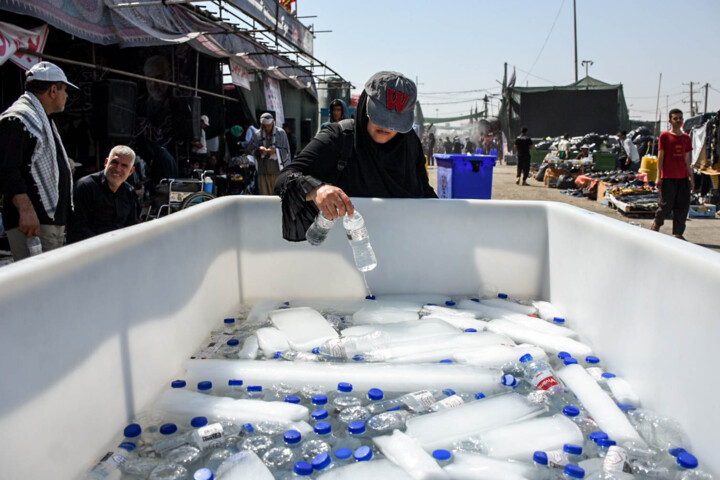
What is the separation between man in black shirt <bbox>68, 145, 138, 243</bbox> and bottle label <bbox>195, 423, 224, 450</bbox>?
2.45 metres

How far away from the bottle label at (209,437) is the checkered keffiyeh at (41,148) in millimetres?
2271

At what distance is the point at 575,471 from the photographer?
141 centimetres

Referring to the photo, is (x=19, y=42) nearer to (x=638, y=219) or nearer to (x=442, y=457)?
(x=442, y=457)

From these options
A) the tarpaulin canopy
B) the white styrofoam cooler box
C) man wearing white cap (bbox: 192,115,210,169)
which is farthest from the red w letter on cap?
man wearing white cap (bbox: 192,115,210,169)

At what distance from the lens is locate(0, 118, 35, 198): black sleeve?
2920mm

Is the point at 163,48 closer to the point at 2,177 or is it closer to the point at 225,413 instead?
the point at 2,177

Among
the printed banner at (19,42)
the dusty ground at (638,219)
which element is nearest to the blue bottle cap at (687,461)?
the dusty ground at (638,219)

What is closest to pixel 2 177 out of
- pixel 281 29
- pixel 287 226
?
pixel 287 226

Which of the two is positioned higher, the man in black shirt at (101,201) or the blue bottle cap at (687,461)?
the man in black shirt at (101,201)

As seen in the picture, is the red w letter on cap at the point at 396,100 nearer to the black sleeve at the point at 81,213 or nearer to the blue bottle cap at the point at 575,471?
the blue bottle cap at the point at 575,471

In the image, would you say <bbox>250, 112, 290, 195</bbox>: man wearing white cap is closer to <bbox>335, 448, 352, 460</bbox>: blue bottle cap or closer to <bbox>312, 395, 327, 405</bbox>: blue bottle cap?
<bbox>312, 395, 327, 405</bbox>: blue bottle cap

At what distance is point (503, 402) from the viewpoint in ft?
5.91

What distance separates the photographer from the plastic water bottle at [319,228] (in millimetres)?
2395

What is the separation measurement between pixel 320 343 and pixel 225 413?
0.63 m
